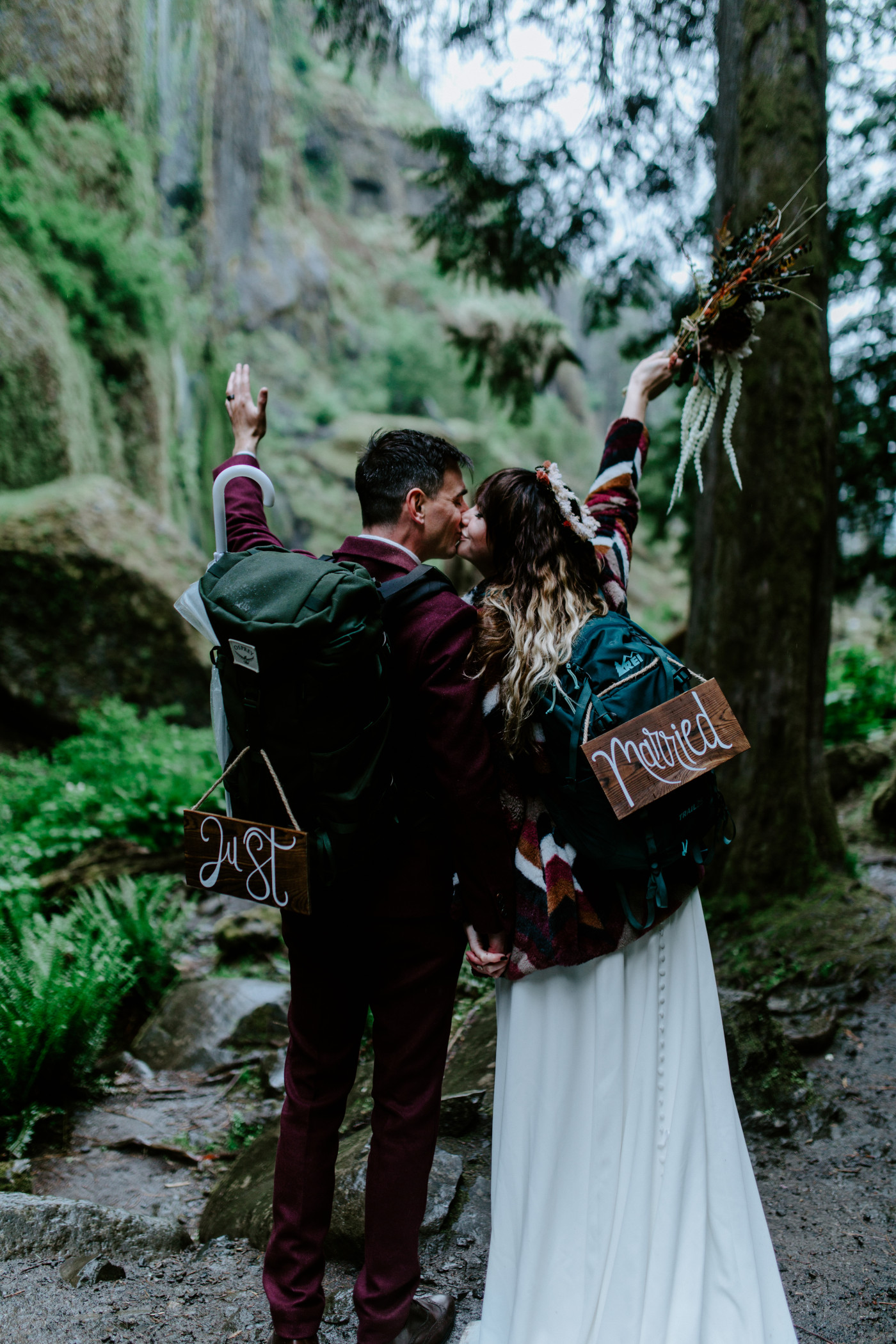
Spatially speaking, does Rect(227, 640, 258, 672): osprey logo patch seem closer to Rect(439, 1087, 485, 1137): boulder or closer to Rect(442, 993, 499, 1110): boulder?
Rect(442, 993, 499, 1110): boulder

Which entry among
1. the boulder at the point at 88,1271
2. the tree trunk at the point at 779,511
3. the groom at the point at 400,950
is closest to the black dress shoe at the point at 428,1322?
the groom at the point at 400,950

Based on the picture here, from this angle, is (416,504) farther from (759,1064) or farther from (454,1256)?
(759,1064)

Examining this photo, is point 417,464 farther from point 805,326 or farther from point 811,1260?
point 805,326

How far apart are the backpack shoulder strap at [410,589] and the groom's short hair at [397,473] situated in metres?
0.19

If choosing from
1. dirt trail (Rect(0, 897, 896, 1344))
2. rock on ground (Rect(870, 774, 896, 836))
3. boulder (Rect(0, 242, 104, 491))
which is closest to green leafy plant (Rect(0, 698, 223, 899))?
dirt trail (Rect(0, 897, 896, 1344))

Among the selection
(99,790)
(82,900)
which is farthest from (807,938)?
(99,790)

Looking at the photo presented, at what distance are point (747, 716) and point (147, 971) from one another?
3.56 m

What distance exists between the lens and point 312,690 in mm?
1807

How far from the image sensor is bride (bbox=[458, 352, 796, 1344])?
1962 millimetres

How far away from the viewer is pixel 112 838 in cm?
596

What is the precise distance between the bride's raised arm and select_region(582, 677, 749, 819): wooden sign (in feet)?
1.40

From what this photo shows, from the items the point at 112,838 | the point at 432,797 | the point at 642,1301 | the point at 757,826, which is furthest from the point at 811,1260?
the point at 112,838

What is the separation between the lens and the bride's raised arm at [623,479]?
92.4 inches

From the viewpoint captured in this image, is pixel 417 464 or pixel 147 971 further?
pixel 147 971
